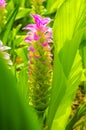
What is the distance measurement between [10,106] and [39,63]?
0.60 m

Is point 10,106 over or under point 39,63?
over

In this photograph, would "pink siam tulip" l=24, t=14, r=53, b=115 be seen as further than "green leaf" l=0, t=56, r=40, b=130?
Yes

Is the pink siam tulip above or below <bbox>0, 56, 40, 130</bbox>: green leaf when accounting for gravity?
below

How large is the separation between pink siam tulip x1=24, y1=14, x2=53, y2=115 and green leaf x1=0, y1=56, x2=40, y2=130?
0.58m

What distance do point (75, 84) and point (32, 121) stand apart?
0.61 metres

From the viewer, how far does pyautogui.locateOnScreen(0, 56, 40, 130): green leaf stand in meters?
0.38

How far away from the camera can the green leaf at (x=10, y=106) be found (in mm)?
380

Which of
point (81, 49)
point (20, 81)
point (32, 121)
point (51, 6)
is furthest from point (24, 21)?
point (32, 121)

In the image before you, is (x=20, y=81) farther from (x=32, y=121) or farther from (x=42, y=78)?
(x=32, y=121)

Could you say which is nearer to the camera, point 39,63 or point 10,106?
point 10,106

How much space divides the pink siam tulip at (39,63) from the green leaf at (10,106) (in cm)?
58

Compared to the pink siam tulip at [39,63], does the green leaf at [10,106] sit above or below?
above

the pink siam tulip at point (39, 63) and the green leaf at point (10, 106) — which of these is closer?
the green leaf at point (10, 106)

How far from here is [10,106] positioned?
1.27ft
